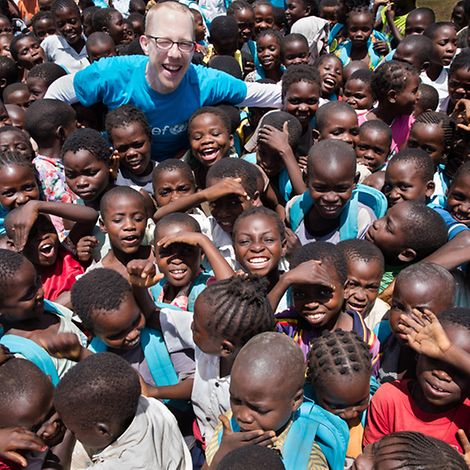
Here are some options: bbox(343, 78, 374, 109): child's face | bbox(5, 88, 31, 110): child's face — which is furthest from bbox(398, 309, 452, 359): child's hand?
bbox(5, 88, 31, 110): child's face

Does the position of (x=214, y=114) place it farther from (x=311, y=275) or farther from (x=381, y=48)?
(x=381, y=48)

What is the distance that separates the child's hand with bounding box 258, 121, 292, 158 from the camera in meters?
3.29

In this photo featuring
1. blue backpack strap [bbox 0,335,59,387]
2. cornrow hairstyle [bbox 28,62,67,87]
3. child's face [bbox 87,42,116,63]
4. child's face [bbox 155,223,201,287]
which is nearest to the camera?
blue backpack strap [bbox 0,335,59,387]

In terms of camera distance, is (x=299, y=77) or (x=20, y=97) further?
(x=20, y=97)

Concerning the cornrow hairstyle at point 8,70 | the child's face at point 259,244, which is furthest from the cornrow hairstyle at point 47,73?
the child's face at point 259,244

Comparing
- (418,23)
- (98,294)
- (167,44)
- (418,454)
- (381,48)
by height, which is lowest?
(381,48)

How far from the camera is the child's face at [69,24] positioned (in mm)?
6023

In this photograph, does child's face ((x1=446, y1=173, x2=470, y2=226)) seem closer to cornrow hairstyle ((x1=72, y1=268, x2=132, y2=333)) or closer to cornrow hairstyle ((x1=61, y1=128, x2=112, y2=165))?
cornrow hairstyle ((x1=72, y1=268, x2=132, y2=333))

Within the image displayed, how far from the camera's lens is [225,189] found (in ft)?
9.27

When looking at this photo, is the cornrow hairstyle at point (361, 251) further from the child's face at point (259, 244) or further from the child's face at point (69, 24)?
the child's face at point (69, 24)

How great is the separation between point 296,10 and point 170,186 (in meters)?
4.81

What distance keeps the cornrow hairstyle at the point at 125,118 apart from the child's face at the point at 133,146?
2 cm

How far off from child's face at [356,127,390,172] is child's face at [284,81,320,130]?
0.45 metres

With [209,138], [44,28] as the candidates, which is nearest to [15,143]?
[209,138]
